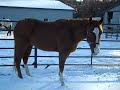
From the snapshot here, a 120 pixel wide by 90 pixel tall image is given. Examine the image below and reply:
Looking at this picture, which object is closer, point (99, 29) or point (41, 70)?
point (99, 29)

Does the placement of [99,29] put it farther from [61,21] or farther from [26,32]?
[26,32]

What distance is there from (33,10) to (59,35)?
90.5 ft

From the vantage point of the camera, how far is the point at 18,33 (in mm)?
6242

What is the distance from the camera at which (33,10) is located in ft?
108

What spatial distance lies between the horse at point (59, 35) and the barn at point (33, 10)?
26215 millimetres

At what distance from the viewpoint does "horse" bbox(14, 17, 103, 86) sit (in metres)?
5.35

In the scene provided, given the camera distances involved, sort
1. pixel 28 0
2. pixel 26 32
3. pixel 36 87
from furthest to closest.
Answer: pixel 28 0 < pixel 26 32 < pixel 36 87

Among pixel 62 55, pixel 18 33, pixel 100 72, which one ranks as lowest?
pixel 100 72

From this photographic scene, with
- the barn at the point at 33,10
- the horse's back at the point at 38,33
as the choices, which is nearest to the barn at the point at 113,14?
the barn at the point at 33,10

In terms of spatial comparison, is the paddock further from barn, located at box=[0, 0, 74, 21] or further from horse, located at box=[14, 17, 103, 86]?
barn, located at box=[0, 0, 74, 21]

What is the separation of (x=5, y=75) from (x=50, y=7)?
27841 mm

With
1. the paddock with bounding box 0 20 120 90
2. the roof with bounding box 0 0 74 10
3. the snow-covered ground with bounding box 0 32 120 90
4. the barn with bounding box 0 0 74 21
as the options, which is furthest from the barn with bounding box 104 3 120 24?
the snow-covered ground with bounding box 0 32 120 90

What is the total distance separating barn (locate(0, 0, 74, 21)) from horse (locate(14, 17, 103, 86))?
26.2m

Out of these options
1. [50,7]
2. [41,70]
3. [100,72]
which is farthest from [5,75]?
[50,7]
